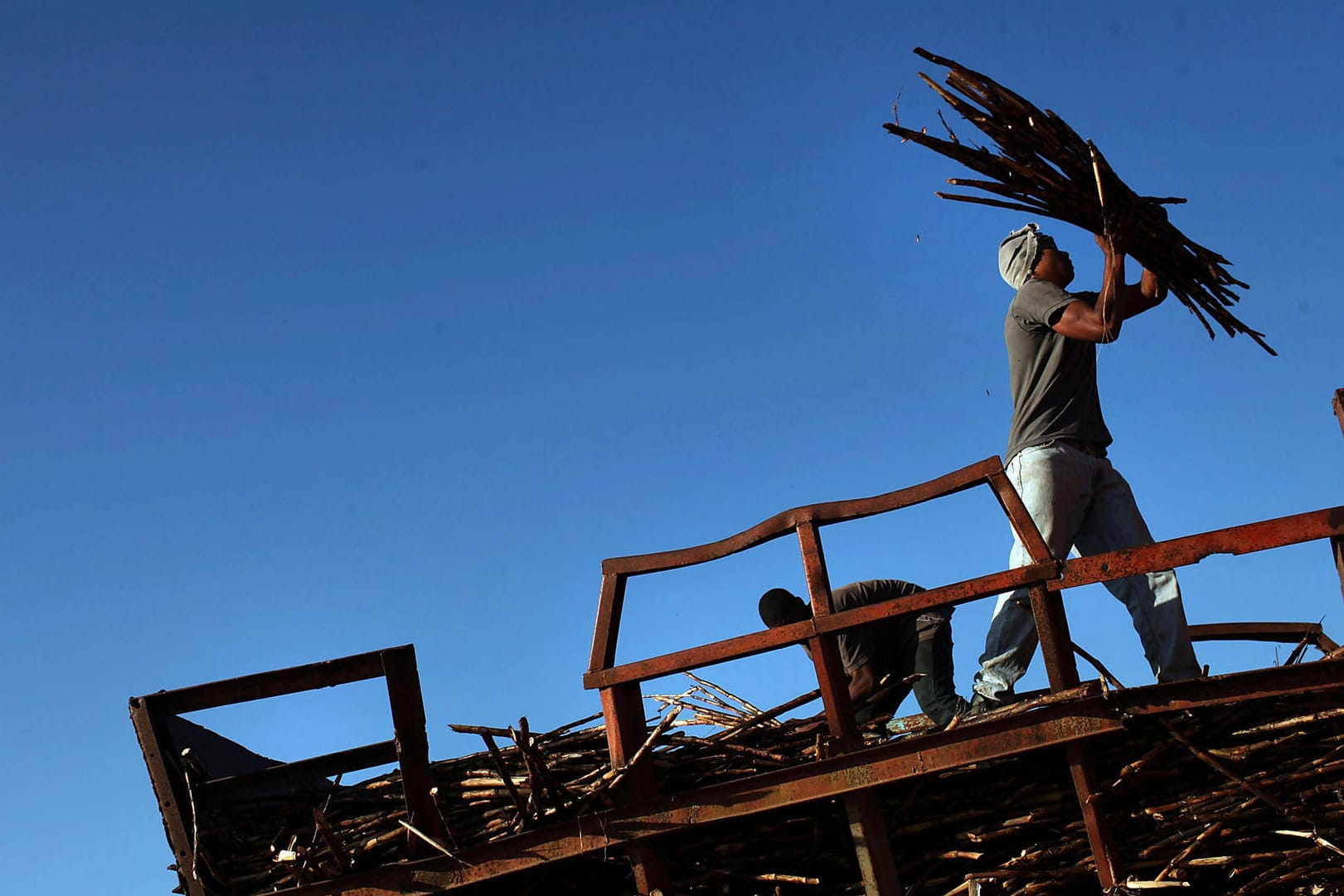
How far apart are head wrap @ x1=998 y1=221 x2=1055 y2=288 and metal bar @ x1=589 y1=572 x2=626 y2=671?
7.66 ft

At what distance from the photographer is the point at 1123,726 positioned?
14.7ft

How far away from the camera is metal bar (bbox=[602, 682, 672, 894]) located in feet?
15.6

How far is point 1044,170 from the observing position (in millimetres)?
5445

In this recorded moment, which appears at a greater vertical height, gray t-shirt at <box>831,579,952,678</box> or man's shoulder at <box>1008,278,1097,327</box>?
man's shoulder at <box>1008,278,1097,327</box>

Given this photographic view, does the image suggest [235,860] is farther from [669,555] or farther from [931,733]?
[931,733]

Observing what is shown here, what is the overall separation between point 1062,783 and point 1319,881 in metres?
0.84

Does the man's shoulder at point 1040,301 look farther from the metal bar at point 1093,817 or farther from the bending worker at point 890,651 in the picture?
the metal bar at point 1093,817

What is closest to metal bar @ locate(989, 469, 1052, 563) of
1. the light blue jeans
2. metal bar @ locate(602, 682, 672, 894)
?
the light blue jeans

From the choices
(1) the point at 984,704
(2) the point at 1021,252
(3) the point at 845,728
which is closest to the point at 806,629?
(3) the point at 845,728

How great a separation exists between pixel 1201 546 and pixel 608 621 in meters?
2.14

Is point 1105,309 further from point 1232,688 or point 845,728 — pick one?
point 845,728

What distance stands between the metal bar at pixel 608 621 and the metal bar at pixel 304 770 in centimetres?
85

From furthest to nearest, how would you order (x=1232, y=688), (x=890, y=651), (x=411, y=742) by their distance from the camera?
1. (x=890, y=651)
2. (x=411, y=742)
3. (x=1232, y=688)

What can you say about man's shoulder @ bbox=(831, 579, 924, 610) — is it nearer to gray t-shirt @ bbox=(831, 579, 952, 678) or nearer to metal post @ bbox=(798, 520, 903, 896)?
gray t-shirt @ bbox=(831, 579, 952, 678)
